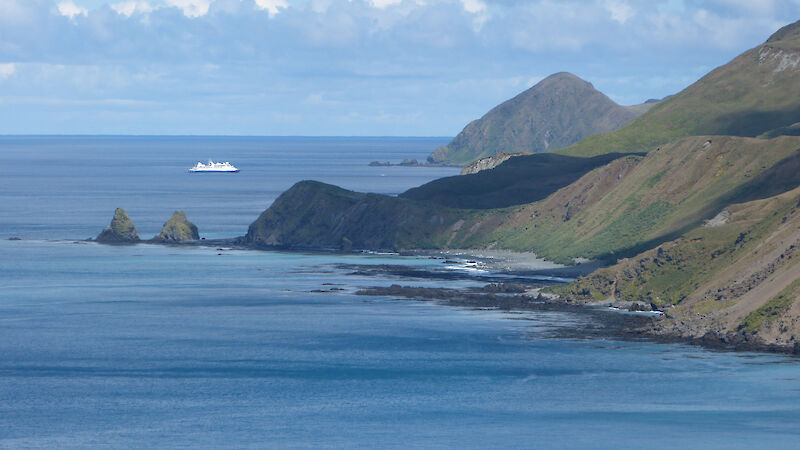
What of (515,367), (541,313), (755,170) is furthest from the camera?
(755,170)

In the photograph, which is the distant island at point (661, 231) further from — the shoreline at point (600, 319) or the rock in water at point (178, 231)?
the rock in water at point (178, 231)

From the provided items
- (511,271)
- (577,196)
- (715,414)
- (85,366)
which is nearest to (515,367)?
(715,414)

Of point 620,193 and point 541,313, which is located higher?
point 620,193

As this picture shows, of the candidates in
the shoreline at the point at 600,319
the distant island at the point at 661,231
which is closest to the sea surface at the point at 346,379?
the shoreline at the point at 600,319

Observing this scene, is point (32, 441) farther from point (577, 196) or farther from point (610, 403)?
point (577, 196)

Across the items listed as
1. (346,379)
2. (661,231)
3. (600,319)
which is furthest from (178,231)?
(346,379)

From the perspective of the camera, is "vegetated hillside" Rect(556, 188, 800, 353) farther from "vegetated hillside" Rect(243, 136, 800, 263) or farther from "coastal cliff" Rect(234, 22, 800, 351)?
"vegetated hillside" Rect(243, 136, 800, 263)
